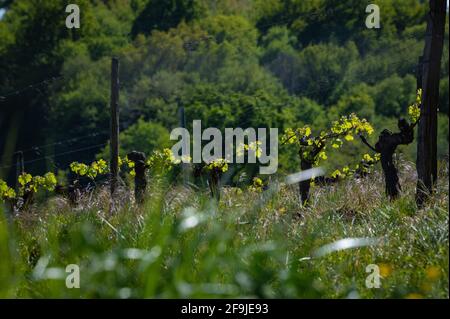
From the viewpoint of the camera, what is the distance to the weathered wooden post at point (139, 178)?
9.14m

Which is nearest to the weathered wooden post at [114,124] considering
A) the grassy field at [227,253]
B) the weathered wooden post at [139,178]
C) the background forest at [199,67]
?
the weathered wooden post at [139,178]

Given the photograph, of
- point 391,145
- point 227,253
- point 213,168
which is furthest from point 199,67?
point 227,253

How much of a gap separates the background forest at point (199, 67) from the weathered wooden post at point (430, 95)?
165 ft

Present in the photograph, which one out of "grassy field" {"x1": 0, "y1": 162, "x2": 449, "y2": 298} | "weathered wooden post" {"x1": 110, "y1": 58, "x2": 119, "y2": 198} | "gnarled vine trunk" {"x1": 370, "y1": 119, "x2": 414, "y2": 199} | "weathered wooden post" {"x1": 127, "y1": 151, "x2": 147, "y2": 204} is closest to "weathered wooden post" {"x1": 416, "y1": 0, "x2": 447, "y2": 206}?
"grassy field" {"x1": 0, "y1": 162, "x2": 449, "y2": 298}

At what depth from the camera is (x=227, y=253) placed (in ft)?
19.7

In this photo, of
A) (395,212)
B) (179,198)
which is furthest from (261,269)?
(179,198)

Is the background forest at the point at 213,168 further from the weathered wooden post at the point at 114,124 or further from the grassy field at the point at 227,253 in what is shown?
the weathered wooden post at the point at 114,124

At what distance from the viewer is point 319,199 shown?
10.3m

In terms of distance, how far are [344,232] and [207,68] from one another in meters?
78.4

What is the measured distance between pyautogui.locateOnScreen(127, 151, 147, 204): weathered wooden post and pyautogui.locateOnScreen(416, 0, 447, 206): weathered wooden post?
119 inches

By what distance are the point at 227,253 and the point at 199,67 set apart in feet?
261

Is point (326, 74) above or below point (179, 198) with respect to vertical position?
below
